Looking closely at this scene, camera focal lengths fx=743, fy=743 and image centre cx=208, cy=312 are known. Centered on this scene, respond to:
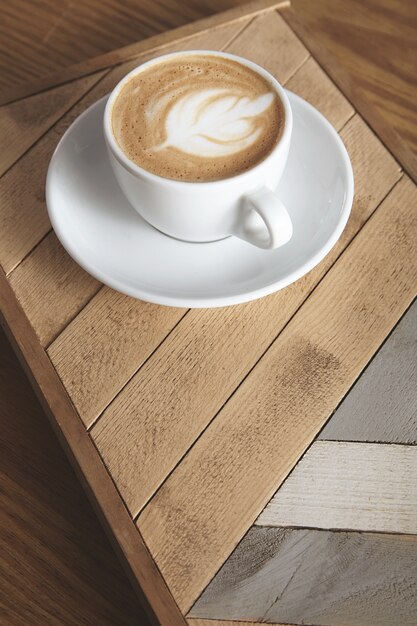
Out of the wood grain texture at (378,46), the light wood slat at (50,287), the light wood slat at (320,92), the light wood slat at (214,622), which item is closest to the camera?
the light wood slat at (214,622)

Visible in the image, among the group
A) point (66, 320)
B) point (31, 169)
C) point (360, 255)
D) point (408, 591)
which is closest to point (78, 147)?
point (31, 169)

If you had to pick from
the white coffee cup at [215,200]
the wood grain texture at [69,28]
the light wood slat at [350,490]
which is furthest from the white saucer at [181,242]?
the wood grain texture at [69,28]

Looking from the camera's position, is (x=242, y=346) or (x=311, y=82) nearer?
(x=242, y=346)

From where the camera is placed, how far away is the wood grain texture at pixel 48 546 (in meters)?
0.68

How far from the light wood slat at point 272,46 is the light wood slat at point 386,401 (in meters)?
0.33

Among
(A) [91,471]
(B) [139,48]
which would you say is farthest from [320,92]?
(A) [91,471]

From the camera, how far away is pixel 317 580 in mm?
572

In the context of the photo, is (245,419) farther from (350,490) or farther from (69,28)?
(69,28)

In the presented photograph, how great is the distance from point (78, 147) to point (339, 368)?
0.32m

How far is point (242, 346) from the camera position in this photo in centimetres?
65

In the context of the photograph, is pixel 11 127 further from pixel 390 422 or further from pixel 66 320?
pixel 390 422

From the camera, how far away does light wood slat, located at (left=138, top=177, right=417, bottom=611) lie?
0.58 m

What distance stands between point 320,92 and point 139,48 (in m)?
0.21

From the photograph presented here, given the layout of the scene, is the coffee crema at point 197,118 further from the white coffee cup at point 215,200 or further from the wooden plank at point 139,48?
the wooden plank at point 139,48
